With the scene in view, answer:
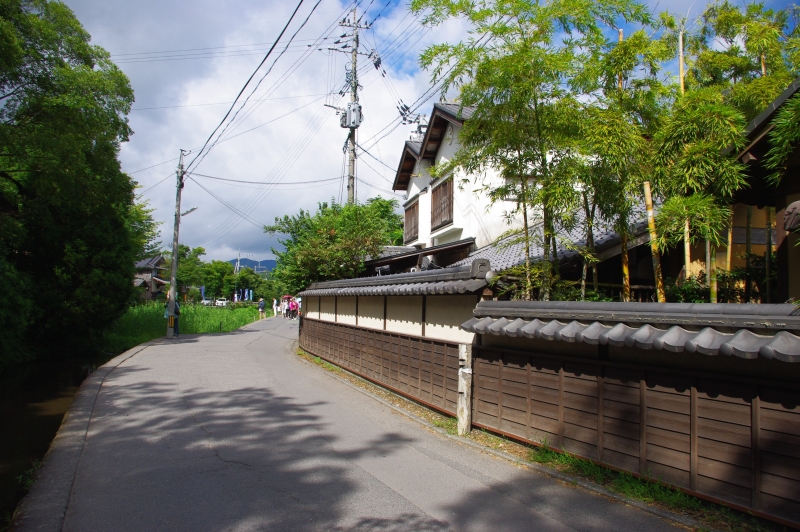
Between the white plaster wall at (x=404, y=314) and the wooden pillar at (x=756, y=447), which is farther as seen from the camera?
the white plaster wall at (x=404, y=314)

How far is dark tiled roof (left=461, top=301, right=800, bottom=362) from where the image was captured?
4.00 metres

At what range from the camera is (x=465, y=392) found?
24.7 ft

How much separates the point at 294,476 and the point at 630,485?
11.7 ft

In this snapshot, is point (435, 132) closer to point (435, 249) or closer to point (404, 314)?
point (435, 249)

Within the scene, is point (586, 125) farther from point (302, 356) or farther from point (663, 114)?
point (302, 356)

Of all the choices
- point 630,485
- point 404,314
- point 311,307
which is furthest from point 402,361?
point 311,307

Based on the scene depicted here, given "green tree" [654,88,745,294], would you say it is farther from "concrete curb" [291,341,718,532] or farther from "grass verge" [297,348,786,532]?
"concrete curb" [291,341,718,532]

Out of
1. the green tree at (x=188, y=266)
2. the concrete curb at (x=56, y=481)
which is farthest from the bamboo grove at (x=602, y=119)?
the green tree at (x=188, y=266)

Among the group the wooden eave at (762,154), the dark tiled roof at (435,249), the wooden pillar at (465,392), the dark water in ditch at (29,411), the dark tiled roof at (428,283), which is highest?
the wooden eave at (762,154)

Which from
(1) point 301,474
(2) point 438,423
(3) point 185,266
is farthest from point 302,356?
(3) point 185,266

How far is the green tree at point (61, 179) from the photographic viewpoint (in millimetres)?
13586

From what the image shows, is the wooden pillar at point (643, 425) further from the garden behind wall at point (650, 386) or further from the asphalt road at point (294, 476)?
the asphalt road at point (294, 476)

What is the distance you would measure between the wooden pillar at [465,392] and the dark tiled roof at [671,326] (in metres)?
1.00

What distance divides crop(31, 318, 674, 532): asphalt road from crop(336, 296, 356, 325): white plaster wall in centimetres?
407
